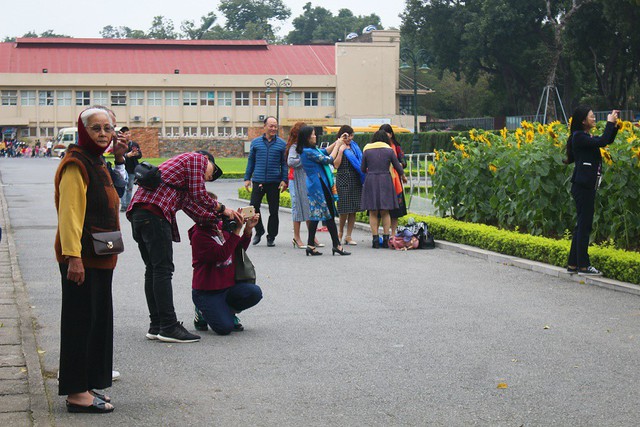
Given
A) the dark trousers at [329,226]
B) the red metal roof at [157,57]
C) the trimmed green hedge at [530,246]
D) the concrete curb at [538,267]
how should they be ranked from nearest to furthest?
the concrete curb at [538,267], the trimmed green hedge at [530,246], the dark trousers at [329,226], the red metal roof at [157,57]

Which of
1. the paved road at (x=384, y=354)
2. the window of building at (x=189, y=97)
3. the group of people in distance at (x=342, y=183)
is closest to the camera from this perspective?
the paved road at (x=384, y=354)

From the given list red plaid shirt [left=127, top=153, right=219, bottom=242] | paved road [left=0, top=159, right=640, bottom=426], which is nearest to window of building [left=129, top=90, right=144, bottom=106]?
paved road [left=0, top=159, right=640, bottom=426]

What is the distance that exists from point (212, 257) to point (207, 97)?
74.6 metres

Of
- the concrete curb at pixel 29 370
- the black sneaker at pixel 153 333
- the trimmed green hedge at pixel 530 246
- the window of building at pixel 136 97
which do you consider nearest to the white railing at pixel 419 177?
the trimmed green hedge at pixel 530 246

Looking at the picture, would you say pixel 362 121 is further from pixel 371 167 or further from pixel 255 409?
pixel 255 409

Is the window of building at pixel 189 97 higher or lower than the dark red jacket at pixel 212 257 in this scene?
higher

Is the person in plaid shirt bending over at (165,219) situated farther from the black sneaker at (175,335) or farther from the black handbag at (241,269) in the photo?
the black handbag at (241,269)

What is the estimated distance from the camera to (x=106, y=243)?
18.1ft

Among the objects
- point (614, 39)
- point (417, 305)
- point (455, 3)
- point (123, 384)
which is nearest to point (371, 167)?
point (417, 305)

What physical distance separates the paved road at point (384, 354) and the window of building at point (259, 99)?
233 feet

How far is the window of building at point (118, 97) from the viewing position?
7950 cm

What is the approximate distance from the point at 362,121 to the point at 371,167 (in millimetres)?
67468

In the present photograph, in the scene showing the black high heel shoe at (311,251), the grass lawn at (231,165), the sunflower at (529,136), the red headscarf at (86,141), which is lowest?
the grass lawn at (231,165)

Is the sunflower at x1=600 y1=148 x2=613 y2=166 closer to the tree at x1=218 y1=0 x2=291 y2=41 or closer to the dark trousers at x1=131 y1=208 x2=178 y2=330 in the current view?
the dark trousers at x1=131 y1=208 x2=178 y2=330
